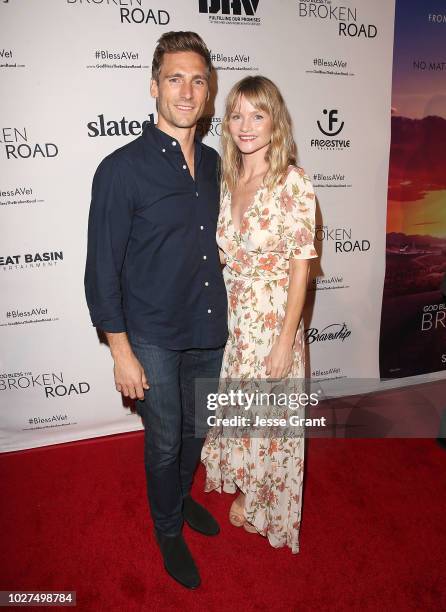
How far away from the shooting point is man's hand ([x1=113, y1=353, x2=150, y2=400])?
1.73 metres

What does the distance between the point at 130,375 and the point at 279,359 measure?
23.0 inches

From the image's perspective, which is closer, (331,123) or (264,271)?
(264,271)

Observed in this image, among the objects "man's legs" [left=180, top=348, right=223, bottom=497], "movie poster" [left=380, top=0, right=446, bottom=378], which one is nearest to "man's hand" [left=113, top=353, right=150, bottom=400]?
"man's legs" [left=180, top=348, right=223, bottom=497]

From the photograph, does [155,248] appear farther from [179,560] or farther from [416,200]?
[416,200]

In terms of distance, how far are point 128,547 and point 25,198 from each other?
74.3 inches

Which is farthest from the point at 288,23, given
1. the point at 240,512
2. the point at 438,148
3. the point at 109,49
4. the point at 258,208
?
the point at 240,512

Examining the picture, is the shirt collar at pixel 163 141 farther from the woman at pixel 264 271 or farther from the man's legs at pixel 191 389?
the man's legs at pixel 191 389

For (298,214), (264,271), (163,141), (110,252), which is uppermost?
(163,141)

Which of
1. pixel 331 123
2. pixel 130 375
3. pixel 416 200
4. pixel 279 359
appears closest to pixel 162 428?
pixel 130 375

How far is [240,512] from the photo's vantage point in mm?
2213

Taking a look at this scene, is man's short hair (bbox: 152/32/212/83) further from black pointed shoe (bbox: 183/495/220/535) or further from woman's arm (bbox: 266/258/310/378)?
black pointed shoe (bbox: 183/495/220/535)

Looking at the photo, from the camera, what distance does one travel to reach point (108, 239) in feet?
5.34

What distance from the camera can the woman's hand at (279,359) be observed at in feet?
5.82

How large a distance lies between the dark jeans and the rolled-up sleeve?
7.1 inches
